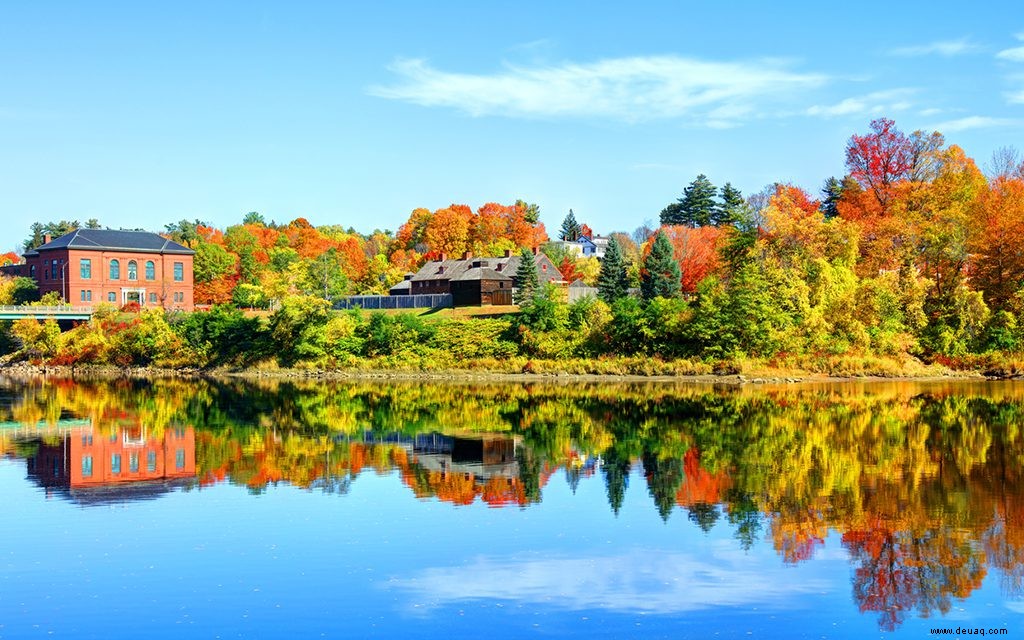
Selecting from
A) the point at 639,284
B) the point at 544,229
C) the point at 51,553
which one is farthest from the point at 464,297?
the point at 51,553

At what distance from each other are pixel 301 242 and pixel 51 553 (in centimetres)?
10582

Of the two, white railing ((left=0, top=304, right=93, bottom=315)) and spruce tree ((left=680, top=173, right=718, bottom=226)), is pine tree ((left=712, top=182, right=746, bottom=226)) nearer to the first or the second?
spruce tree ((left=680, top=173, right=718, bottom=226))

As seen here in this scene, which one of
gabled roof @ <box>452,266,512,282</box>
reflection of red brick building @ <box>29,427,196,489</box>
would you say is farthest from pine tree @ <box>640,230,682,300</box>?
reflection of red brick building @ <box>29,427,196,489</box>

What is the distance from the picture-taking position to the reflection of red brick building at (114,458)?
90.3ft

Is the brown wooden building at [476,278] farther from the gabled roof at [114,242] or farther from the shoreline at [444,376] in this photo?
the gabled roof at [114,242]

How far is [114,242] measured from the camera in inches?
3706

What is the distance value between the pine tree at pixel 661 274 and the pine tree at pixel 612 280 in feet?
7.18

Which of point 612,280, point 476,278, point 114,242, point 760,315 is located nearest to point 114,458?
point 760,315

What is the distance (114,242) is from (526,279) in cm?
4157

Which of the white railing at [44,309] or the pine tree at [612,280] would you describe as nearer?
the pine tree at [612,280]

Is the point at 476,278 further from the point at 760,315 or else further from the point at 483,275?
the point at 760,315

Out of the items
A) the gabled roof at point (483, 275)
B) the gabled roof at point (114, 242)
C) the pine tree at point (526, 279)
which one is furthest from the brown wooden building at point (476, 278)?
the gabled roof at point (114, 242)

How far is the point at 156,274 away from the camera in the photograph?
9569 cm

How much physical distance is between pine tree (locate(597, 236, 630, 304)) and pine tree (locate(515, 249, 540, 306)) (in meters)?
4.83
